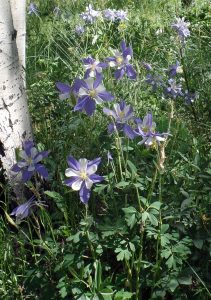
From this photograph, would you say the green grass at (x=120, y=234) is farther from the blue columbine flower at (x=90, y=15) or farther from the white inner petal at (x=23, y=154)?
the blue columbine flower at (x=90, y=15)

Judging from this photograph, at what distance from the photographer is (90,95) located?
1.60m

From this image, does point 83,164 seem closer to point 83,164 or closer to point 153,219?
point 83,164

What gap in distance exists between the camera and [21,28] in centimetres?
249

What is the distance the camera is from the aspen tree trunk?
2.01 metres

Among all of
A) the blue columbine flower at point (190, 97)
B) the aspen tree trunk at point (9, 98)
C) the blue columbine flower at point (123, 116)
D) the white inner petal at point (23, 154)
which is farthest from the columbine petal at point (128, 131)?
the blue columbine flower at point (190, 97)

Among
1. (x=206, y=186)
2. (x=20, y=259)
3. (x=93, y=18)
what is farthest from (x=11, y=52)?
(x=93, y=18)

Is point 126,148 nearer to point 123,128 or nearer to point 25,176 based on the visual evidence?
point 123,128

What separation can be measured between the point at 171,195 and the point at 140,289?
33cm

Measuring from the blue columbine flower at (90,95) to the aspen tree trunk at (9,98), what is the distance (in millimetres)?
541

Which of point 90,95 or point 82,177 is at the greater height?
point 90,95

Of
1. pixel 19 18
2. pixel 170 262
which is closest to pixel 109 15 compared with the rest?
pixel 19 18

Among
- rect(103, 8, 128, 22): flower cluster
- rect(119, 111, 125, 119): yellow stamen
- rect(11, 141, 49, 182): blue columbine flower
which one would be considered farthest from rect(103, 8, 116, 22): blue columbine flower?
rect(11, 141, 49, 182): blue columbine flower

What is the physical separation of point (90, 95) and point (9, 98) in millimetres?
569

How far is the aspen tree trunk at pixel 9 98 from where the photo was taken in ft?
6.58
